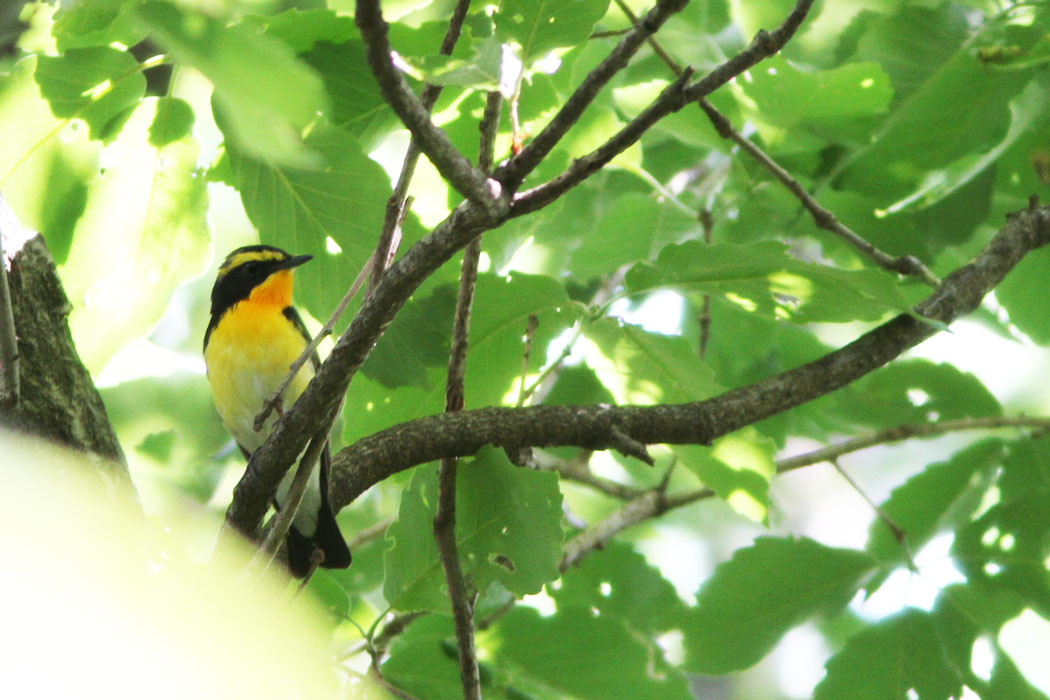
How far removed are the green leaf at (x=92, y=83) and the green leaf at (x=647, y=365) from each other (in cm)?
126

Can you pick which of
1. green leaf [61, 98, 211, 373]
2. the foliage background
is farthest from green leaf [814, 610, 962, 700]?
green leaf [61, 98, 211, 373]

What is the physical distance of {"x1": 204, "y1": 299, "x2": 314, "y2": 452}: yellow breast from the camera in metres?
3.99

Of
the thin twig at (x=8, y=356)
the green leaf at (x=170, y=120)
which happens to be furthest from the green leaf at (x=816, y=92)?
the thin twig at (x=8, y=356)

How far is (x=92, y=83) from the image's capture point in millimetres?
2125

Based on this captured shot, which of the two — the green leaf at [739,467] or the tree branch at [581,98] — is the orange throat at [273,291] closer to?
the green leaf at [739,467]

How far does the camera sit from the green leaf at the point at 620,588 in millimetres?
3703

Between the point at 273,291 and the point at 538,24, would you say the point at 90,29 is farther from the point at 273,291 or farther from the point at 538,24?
the point at 273,291

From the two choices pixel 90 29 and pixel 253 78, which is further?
pixel 90 29

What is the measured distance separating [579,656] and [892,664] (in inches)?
37.6

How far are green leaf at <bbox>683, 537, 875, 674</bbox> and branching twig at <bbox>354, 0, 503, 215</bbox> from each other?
188 centimetres

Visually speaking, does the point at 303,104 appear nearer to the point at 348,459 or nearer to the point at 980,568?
the point at 348,459

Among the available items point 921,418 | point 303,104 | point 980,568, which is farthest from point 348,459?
point 921,418

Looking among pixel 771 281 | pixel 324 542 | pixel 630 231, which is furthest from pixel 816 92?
pixel 324 542

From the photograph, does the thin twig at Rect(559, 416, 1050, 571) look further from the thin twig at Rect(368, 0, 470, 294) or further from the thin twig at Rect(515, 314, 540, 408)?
the thin twig at Rect(368, 0, 470, 294)
